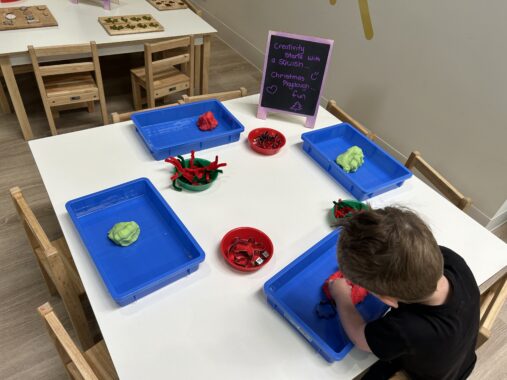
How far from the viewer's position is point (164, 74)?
8.78ft

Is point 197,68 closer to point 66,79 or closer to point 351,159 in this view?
point 66,79

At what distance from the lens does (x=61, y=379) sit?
1.43m

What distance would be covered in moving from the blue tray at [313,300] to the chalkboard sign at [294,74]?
698 millimetres

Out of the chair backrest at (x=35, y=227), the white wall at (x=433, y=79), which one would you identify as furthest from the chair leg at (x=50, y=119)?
the white wall at (x=433, y=79)

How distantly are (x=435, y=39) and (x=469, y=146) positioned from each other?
65 cm

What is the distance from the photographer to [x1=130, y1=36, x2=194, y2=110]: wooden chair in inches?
90.9

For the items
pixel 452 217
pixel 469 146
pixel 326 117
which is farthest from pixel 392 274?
pixel 469 146

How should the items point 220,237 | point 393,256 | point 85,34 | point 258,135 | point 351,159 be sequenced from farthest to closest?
point 85,34
point 258,135
point 351,159
point 220,237
point 393,256

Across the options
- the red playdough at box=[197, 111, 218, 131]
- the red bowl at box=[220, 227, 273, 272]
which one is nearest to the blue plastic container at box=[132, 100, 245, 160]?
the red playdough at box=[197, 111, 218, 131]

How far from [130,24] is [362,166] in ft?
5.98

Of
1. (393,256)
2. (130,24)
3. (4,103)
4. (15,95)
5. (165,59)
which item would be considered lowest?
(4,103)

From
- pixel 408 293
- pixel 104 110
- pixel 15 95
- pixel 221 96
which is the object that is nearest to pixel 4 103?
pixel 15 95

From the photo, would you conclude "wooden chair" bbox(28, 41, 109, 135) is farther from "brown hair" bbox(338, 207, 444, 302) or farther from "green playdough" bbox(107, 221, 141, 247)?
"brown hair" bbox(338, 207, 444, 302)

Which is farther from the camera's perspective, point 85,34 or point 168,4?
point 168,4
